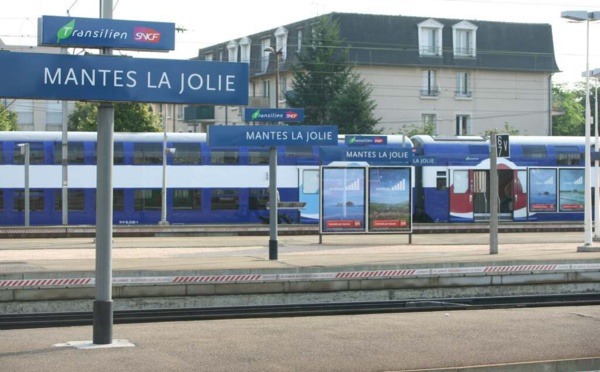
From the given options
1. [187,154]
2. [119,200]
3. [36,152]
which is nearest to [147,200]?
[119,200]

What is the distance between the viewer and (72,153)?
3959cm

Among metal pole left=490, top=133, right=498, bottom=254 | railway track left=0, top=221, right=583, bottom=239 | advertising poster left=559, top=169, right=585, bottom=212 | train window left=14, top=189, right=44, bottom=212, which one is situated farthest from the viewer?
advertising poster left=559, top=169, right=585, bottom=212

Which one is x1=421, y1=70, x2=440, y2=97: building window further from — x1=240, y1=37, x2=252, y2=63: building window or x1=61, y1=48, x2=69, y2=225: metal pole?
x1=61, y1=48, x2=69, y2=225: metal pole

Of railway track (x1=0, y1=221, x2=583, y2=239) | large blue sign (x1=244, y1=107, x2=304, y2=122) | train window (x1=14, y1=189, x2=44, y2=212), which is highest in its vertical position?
large blue sign (x1=244, y1=107, x2=304, y2=122)

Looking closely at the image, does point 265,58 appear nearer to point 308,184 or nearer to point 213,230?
point 308,184

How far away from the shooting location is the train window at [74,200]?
3975cm

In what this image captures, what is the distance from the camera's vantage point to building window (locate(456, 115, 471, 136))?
70312mm

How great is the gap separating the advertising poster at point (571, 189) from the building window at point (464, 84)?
27659mm

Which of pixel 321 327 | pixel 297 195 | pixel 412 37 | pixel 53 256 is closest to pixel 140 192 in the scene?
pixel 297 195

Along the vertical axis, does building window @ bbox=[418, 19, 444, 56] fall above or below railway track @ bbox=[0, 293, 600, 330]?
above

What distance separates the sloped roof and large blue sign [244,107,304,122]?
41.8m

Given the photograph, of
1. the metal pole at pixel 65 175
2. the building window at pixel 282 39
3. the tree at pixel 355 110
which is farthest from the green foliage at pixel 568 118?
the metal pole at pixel 65 175

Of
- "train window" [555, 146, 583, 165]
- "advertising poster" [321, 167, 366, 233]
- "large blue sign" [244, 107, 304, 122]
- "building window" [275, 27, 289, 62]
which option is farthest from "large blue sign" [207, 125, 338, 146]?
"building window" [275, 27, 289, 62]

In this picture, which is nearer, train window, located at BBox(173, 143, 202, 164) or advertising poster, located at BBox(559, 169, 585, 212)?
train window, located at BBox(173, 143, 202, 164)
